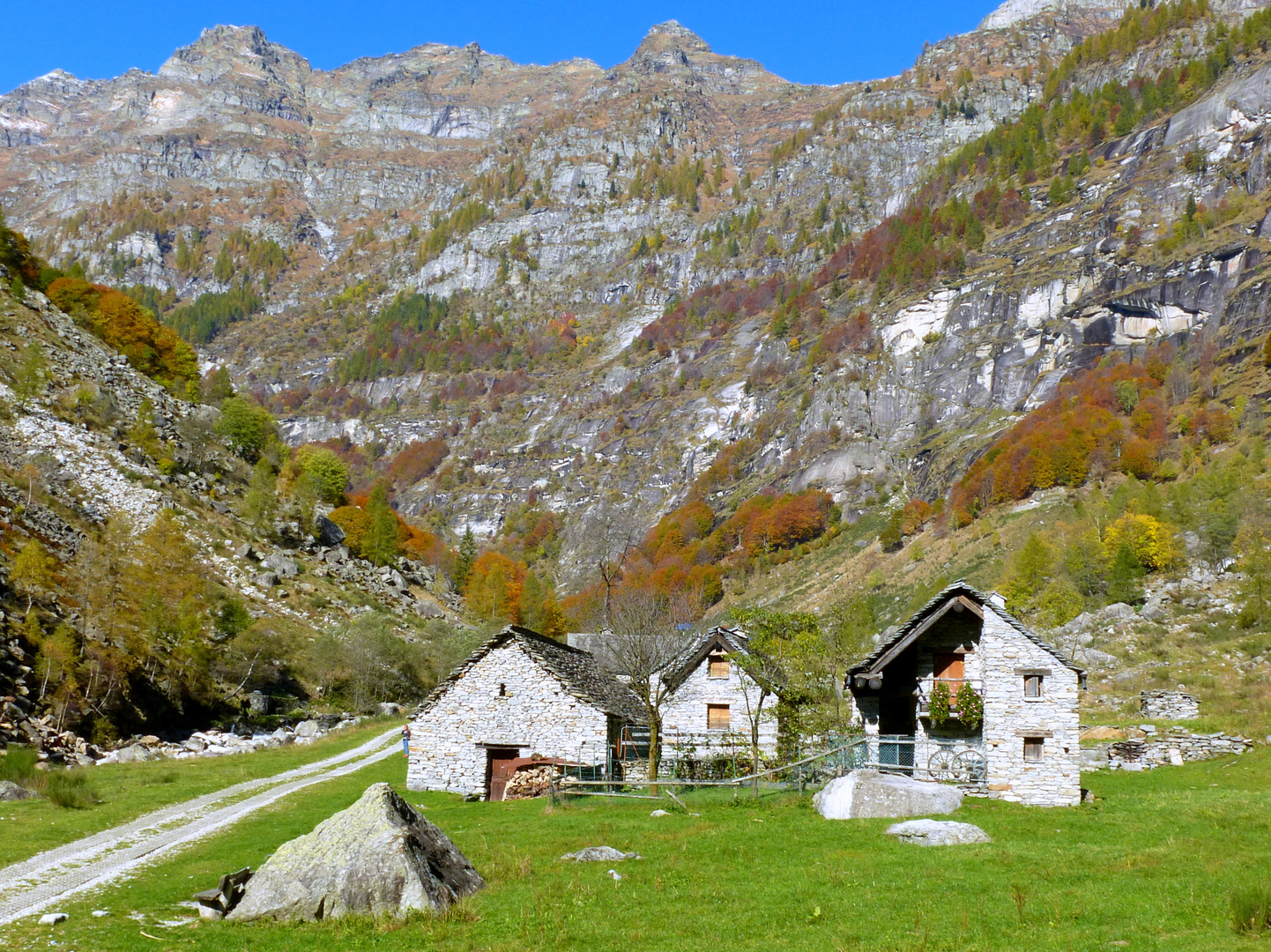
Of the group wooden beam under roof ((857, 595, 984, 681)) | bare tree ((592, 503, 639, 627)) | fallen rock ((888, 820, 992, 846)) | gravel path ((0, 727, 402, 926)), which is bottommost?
gravel path ((0, 727, 402, 926))

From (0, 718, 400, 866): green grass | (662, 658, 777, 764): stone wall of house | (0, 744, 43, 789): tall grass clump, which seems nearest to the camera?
(0, 718, 400, 866): green grass

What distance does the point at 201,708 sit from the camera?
176ft

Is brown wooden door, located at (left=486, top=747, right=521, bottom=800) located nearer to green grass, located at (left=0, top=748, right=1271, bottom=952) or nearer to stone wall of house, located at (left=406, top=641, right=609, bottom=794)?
stone wall of house, located at (left=406, top=641, right=609, bottom=794)

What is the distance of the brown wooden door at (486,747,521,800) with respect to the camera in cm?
3628

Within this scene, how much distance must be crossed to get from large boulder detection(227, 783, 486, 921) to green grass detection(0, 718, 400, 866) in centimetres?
844

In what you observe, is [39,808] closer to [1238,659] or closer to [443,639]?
[443,639]

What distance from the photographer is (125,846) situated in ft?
75.4

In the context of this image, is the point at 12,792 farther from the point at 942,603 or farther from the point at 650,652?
the point at 942,603

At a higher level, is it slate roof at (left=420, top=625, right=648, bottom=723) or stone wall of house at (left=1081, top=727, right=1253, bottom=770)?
slate roof at (left=420, top=625, right=648, bottom=723)

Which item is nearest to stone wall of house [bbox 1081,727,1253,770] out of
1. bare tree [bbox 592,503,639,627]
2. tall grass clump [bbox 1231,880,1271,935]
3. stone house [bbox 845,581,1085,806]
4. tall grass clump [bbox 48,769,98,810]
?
stone house [bbox 845,581,1085,806]

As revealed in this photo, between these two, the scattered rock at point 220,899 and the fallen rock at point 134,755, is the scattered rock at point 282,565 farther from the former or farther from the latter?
the scattered rock at point 220,899

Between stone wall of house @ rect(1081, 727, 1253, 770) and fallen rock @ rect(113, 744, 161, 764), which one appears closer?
stone wall of house @ rect(1081, 727, 1253, 770)

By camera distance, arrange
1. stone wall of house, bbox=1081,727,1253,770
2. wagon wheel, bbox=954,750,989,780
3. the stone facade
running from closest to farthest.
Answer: wagon wheel, bbox=954,750,989,780
stone wall of house, bbox=1081,727,1253,770
the stone facade

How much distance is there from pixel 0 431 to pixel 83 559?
26.9 meters
